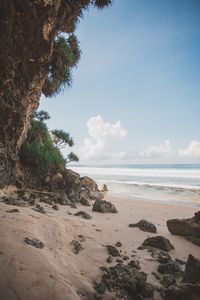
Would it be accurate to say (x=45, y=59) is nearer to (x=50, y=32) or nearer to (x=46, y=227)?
(x=50, y=32)

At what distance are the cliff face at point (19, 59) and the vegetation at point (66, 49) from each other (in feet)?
2.43

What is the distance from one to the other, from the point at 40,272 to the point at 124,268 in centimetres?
129

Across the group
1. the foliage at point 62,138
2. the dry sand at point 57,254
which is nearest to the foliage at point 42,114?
the foliage at point 62,138

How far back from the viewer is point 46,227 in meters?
4.95

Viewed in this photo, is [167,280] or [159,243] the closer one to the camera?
[167,280]

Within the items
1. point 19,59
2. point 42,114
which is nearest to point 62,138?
point 42,114

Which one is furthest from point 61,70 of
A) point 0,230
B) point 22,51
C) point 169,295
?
point 169,295

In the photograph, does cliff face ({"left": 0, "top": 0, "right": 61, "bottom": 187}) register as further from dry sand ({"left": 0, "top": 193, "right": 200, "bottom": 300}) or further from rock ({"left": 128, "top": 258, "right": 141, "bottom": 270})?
rock ({"left": 128, "top": 258, "right": 141, "bottom": 270})

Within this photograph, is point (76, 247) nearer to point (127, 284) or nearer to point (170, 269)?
point (127, 284)

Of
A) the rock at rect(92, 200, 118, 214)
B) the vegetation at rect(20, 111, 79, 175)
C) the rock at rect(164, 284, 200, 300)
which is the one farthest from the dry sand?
the vegetation at rect(20, 111, 79, 175)

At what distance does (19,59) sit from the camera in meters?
6.96

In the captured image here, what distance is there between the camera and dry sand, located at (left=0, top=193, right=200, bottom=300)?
113 inches

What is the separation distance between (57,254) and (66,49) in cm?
771

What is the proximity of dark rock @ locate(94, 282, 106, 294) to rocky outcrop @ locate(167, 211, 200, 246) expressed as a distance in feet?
11.1
